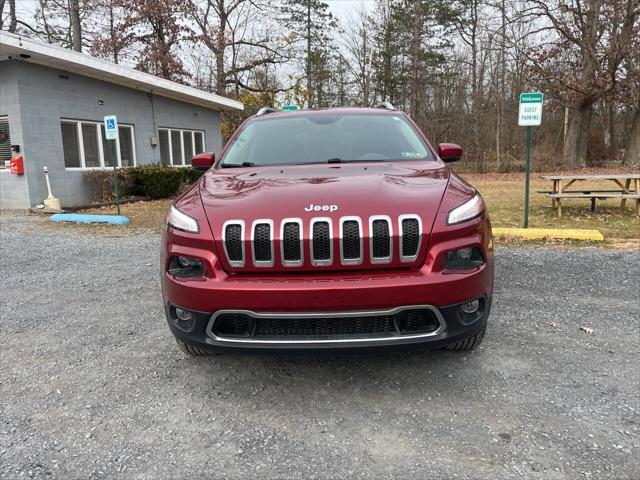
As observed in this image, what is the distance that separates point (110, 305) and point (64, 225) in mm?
6262

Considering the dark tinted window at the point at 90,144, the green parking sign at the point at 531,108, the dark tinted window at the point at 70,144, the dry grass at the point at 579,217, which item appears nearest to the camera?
the green parking sign at the point at 531,108

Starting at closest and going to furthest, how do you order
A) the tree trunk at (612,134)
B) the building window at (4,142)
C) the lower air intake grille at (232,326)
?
the lower air intake grille at (232,326)
the building window at (4,142)
the tree trunk at (612,134)

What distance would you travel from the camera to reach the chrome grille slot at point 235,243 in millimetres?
2389

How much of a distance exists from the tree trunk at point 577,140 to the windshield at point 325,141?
2628 cm

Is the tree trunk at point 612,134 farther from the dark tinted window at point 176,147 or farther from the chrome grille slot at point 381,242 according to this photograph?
the chrome grille slot at point 381,242

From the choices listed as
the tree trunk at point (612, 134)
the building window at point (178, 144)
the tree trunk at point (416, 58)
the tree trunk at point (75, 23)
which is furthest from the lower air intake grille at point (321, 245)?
the tree trunk at point (612, 134)

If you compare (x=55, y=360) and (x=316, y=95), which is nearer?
(x=55, y=360)

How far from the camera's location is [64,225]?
9602 mm

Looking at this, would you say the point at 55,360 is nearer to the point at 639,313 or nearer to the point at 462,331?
the point at 462,331

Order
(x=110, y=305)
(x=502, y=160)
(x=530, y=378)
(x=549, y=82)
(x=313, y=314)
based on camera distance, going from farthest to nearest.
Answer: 1. (x=502, y=160)
2. (x=549, y=82)
3. (x=110, y=305)
4. (x=530, y=378)
5. (x=313, y=314)

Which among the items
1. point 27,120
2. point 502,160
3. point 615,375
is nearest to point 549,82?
point 502,160

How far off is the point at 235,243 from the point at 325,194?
1.88 feet

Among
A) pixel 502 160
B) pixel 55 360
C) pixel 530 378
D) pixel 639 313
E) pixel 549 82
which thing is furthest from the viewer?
pixel 502 160

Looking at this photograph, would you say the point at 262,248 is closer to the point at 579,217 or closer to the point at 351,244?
the point at 351,244
